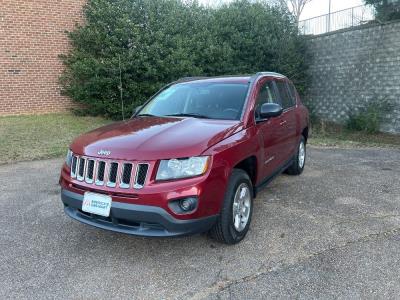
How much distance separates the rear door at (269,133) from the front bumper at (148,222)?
1.38m

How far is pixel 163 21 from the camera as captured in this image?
12.5 m

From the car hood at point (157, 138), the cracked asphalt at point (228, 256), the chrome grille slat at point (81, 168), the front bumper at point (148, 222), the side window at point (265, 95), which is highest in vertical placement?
the side window at point (265, 95)

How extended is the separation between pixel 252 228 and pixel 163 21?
9750 mm

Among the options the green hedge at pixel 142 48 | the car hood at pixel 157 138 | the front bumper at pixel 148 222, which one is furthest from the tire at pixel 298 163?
the green hedge at pixel 142 48

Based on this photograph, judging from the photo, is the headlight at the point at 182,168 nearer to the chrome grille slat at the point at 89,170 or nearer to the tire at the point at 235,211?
the tire at the point at 235,211

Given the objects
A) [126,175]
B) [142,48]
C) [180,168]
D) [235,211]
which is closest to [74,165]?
[126,175]

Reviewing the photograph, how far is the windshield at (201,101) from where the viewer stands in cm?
444

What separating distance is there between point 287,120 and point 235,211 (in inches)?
84.8

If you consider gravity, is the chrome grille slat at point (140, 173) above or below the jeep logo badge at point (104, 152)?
below

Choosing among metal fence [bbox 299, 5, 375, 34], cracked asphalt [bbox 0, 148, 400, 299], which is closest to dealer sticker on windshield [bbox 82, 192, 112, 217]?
cracked asphalt [bbox 0, 148, 400, 299]

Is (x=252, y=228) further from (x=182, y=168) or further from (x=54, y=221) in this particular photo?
(x=54, y=221)

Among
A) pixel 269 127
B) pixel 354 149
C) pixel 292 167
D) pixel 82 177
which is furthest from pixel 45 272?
pixel 354 149

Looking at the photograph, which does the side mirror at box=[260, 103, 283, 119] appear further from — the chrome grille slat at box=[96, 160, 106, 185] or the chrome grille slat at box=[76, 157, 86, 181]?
the chrome grille slat at box=[76, 157, 86, 181]

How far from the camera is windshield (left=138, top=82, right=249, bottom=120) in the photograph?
4441 mm
